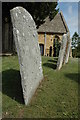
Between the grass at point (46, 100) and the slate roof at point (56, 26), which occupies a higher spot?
the slate roof at point (56, 26)

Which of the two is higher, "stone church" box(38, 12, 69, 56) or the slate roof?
the slate roof

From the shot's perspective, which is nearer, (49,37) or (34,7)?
(34,7)

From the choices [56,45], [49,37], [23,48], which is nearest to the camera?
[23,48]

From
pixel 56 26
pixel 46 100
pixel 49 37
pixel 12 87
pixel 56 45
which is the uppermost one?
pixel 56 26

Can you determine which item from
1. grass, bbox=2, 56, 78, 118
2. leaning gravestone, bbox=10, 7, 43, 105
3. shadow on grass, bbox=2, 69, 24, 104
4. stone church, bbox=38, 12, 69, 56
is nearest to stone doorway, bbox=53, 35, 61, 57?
stone church, bbox=38, 12, 69, 56

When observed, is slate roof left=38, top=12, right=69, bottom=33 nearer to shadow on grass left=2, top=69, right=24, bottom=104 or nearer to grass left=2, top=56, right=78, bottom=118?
shadow on grass left=2, top=69, right=24, bottom=104

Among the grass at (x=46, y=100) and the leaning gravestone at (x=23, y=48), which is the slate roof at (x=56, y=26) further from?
the leaning gravestone at (x=23, y=48)

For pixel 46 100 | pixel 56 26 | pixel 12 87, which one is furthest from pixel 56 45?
pixel 46 100

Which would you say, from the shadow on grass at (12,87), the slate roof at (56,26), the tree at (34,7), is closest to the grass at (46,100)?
the shadow on grass at (12,87)

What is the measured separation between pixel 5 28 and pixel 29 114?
13.8 meters

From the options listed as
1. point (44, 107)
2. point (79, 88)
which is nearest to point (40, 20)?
point (79, 88)

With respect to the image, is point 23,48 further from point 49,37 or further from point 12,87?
point 49,37

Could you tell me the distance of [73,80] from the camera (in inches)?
212

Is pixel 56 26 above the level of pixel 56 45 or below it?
above
